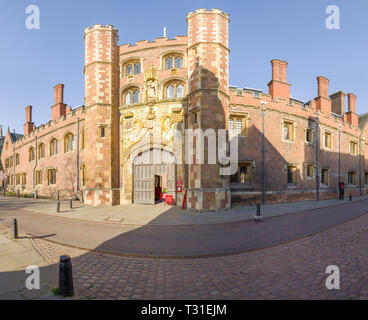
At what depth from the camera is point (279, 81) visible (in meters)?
17.0

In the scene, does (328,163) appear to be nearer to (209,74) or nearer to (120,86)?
(209,74)

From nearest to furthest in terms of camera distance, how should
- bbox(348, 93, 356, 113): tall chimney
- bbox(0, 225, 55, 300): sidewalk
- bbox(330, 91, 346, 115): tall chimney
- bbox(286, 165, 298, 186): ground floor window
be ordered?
1. bbox(0, 225, 55, 300): sidewalk
2. bbox(286, 165, 298, 186): ground floor window
3. bbox(348, 93, 356, 113): tall chimney
4. bbox(330, 91, 346, 115): tall chimney

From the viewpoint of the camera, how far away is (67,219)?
10.4 metres

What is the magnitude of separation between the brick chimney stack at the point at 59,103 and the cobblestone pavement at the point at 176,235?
18191 mm

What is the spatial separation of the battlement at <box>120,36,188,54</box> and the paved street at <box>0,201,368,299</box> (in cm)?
1450

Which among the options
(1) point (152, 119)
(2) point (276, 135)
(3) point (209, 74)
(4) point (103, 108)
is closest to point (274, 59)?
(2) point (276, 135)

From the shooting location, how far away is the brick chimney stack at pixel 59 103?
2372 cm

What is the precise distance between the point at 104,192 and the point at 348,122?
99.3 feet

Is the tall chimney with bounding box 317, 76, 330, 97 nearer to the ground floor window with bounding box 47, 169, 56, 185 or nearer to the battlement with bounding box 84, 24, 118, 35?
the battlement with bounding box 84, 24, 118, 35

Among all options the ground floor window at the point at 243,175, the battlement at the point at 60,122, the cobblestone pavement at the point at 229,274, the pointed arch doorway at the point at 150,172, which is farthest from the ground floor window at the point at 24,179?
the ground floor window at the point at 243,175

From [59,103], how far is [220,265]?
27.2 m

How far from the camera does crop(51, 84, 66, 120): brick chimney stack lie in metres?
23.7

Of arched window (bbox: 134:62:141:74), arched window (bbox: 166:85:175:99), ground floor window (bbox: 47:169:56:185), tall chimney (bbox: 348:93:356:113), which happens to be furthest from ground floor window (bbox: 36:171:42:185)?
tall chimney (bbox: 348:93:356:113)

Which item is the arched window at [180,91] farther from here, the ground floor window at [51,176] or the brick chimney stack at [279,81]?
the ground floor window at [51,176]
